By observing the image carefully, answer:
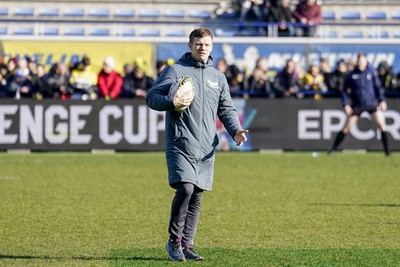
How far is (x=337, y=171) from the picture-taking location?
69.6 feet

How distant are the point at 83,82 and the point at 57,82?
88cm

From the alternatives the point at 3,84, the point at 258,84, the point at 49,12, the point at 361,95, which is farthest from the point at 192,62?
the point at 49,12

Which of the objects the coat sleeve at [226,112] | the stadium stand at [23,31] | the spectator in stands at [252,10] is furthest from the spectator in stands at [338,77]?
the coat sleeve at [226,112]

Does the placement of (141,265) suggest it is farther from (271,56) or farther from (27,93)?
(271,56)

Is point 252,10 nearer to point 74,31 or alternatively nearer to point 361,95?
point 74,31

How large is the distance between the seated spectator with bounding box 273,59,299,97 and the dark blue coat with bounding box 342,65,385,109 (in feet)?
7.67

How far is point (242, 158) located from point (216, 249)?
45.9ft

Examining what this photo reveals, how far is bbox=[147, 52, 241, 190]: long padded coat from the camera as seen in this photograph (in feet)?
31.2

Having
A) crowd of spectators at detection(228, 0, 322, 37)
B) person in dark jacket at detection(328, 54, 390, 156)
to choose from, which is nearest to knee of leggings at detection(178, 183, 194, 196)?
person in dark jacket at detection(328, 54, 390, 156)

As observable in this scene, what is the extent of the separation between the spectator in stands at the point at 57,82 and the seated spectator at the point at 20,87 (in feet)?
1.39

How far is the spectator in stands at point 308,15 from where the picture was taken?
3041 centimetres

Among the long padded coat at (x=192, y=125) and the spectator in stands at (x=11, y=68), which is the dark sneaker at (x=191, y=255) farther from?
the spectator in stands at (x=11, y=68)

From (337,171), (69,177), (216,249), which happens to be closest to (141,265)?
(216,249)

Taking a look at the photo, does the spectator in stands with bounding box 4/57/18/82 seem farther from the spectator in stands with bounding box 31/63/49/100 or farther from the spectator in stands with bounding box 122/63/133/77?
the spectator in stands with bounding box 122/63/133/77
